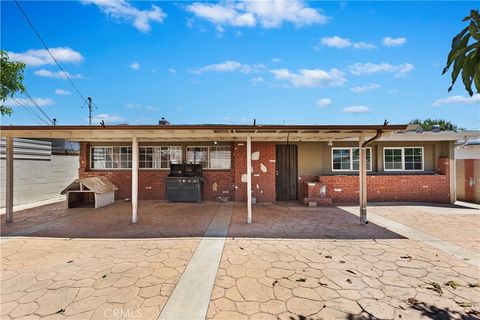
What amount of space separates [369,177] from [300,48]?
6.00m

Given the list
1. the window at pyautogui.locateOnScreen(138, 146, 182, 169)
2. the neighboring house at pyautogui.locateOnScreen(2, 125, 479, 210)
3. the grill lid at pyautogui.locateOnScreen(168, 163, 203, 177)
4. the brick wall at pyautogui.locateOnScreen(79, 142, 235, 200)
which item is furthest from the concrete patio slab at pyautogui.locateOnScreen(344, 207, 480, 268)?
the window at pyautogui.locateOnScreen(138, 146, 182, 169)

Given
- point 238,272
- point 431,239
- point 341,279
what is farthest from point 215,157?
point 431,239

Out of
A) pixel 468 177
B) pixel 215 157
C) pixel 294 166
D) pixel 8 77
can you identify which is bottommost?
pixel 468 177

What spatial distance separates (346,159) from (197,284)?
8.57 m

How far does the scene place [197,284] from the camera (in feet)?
10.2

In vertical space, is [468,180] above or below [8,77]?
below

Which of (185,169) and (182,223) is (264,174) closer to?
(185,169)

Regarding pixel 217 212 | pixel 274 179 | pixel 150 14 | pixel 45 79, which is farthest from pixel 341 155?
pixel 45 79

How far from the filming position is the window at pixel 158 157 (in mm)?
9766

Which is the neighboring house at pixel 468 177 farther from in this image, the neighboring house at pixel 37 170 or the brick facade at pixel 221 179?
the neighboring house at pixel 37 170

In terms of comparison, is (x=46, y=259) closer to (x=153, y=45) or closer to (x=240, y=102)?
(x=153, y=45)

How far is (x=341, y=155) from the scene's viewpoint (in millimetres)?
9625

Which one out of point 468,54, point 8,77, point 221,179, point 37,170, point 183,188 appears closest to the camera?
point 468,54

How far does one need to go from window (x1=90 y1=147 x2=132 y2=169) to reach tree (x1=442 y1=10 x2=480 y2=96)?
1061 centimetres
